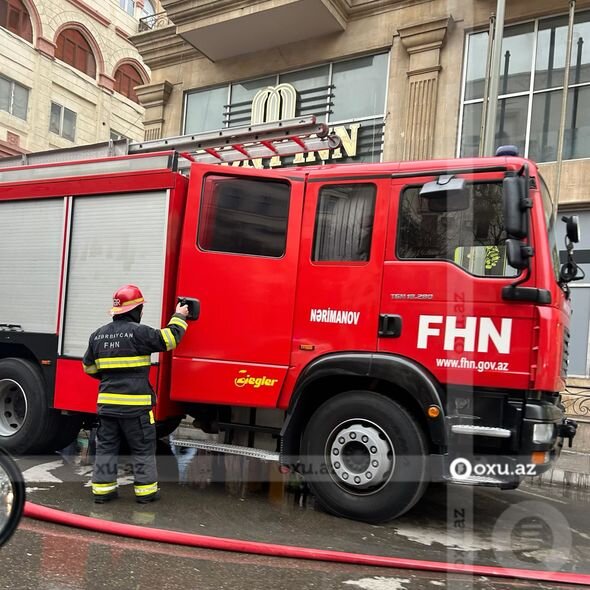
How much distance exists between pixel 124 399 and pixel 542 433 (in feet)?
9.60

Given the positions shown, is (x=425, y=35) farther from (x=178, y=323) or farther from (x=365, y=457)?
(x=365, y=457)

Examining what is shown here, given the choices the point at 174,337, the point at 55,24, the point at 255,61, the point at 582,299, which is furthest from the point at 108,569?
the point at 55,24

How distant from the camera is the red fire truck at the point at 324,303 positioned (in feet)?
13.5

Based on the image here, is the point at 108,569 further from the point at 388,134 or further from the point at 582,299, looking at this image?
the point at 388,134

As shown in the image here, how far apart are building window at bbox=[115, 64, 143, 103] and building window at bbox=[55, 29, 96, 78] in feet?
4.87

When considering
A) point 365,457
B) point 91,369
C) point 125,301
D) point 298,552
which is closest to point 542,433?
point 365,457

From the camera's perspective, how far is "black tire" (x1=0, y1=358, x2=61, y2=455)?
18.1 feet

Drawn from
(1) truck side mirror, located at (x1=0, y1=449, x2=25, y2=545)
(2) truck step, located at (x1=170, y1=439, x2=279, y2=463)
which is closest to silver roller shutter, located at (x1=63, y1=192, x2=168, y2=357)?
(2) truck step, located at (x1=170, y1=439, x2=279, y2=463)

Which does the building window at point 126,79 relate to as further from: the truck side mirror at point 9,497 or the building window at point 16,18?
the truck side mirror at point 9,497

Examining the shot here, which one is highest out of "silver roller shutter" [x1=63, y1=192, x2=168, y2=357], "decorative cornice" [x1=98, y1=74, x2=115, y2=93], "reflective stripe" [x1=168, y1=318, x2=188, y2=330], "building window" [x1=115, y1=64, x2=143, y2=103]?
"building window" [x1=115, y1=64, x2=143, y2=103]

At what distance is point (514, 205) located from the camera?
396 cm

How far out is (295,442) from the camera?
4570 mm

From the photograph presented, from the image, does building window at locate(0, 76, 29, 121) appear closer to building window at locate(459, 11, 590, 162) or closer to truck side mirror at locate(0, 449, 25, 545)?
building window at locate(459, 11, 590, 162)

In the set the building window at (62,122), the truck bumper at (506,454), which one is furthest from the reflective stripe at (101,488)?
the building window at (62,122)
